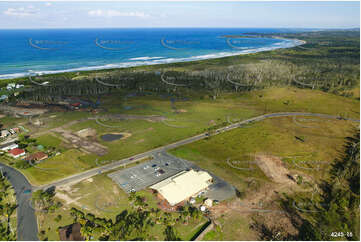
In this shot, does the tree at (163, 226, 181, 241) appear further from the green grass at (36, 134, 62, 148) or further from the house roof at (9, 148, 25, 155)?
the house roof at (9, 148, 25, 155)

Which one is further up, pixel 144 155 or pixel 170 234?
pixel 144 155

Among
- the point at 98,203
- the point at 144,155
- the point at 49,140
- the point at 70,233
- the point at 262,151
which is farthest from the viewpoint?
the point at 49,140

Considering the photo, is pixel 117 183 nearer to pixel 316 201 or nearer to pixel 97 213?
pixel 97 213

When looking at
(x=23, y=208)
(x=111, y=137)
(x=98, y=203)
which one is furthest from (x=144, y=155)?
(x=23, y=208)

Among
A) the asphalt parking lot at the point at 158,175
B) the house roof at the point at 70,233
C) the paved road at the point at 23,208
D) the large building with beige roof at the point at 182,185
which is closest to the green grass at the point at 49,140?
the paved road at the point at 23,208

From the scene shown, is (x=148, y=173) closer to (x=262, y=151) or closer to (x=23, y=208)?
(x=23, y=208)

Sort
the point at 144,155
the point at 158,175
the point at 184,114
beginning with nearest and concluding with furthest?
the point at 158,175 < the point at 144,155 < the point at 184,114

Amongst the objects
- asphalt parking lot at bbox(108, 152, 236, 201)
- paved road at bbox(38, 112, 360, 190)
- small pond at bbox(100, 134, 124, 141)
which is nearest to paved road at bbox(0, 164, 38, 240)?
paved road at bbox(38, 112, 360, 190)
